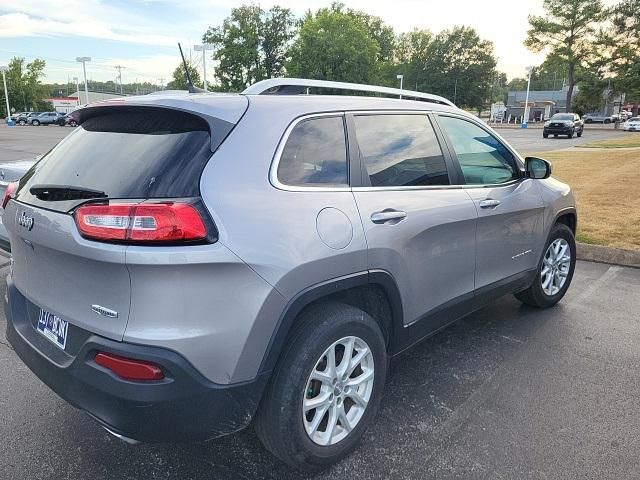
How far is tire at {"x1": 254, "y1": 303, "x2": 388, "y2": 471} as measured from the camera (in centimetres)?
217

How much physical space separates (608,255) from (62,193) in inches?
231

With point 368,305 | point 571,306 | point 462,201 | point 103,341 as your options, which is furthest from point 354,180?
point 571,306

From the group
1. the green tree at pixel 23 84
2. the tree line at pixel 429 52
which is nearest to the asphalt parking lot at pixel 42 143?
the tree line at pixel 429 52

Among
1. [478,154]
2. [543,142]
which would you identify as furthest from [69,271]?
[543,142]

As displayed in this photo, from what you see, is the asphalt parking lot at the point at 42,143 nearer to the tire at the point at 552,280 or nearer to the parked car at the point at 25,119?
the tire at the point at 552,280

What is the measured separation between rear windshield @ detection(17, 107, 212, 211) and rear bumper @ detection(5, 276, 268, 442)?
24.2 inches

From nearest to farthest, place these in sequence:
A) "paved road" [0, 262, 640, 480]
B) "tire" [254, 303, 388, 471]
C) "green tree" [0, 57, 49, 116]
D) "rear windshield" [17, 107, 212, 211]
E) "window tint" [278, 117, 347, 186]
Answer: "rear windshield" [17, 107, 212, 211] → "tire" [254, 303, 388, 471] → "window tint" [278, 117, 347, 186] → "paved road" [0, 262, 640, 480] → "green tree" [0, 57, 49, 116]

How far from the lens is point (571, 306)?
4.59 m

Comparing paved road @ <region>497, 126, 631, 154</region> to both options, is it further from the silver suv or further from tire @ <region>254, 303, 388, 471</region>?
tire @ <region>254, 303, 388, 471</region>

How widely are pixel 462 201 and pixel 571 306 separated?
86.2 inches

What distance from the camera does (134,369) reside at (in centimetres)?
190

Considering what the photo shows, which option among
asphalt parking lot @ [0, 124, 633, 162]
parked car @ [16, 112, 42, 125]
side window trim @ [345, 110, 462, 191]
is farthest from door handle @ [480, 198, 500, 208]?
parked car @ [16, 112, 42, 125]

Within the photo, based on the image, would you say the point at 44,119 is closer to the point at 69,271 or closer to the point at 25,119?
the point at 25,119

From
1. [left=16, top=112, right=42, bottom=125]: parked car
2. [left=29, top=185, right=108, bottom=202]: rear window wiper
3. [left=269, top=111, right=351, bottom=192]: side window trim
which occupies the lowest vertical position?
[left=16, top=112, right=42, bottom=125]: parked car
